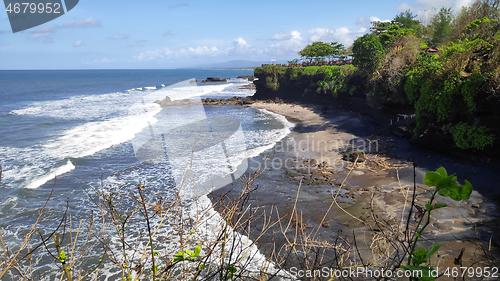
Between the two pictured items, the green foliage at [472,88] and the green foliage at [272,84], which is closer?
the green foliage at [472,88]

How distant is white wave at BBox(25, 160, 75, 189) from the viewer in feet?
36.5

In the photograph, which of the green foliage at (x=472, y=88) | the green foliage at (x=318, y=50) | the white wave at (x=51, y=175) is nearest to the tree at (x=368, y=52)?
the green foliage at (x=472, y=88)

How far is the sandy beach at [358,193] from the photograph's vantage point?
6.67m

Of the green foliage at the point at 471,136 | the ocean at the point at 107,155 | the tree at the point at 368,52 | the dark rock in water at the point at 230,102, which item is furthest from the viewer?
the dark rock in water at the point at 230,102

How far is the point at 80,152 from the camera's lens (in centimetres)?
1562

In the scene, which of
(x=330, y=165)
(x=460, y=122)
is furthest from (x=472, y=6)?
(x=330, y=165)

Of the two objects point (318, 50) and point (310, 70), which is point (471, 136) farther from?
point (318, 50)

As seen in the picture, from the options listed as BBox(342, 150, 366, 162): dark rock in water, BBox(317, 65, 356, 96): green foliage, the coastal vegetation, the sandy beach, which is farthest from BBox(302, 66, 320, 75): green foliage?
BBox(342, 150, 366, 162): dark rock in water

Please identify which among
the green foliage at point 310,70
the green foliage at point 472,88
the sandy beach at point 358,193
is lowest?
the sandy beach at point 358,193

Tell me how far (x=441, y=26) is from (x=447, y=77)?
13.7 meters

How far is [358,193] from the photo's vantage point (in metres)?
9.90

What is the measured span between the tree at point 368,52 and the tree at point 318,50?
86.2ft

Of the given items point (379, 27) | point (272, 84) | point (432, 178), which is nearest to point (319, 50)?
point (272, 84)

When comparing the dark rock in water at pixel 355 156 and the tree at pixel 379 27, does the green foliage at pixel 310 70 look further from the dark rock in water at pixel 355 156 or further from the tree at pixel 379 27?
the dark rock in water at pixel 355 156
